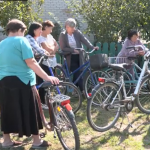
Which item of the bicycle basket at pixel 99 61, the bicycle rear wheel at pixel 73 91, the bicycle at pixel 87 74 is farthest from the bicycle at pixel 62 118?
the bicycle at pixel 87 74

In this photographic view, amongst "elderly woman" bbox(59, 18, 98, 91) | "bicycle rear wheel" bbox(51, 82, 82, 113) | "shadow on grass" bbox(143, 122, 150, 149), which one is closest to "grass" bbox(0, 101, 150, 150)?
"shadow on grass" bbox(143, 122, 150, 149)

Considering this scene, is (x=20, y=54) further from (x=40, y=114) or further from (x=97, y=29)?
(x=97, y=29)

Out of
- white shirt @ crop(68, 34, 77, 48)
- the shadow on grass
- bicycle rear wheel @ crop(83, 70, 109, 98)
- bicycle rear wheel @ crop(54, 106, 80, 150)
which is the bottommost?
the shadow on grass

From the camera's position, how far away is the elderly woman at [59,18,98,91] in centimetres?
548

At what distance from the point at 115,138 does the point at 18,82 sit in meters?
1.64

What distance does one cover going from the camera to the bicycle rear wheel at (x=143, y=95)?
4.61 m

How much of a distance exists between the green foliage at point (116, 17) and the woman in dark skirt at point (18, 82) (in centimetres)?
413

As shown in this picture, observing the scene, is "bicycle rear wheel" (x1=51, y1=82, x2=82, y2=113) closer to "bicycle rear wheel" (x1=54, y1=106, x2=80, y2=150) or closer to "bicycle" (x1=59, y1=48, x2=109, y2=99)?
"bicycle" (x1=59, y1=48, x2=109, y2=99)

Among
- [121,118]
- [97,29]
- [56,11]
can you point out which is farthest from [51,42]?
[56,11]

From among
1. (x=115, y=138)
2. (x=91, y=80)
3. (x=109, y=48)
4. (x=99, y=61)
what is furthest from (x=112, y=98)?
(x=109, y=48)

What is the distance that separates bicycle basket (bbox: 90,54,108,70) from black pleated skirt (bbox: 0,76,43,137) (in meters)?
1.89

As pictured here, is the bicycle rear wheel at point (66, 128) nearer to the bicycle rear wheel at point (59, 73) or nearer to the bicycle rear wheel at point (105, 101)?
the bicycle rear wheel at point (105, 101)

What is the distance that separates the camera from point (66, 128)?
11.4 ft

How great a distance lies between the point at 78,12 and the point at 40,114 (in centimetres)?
481
